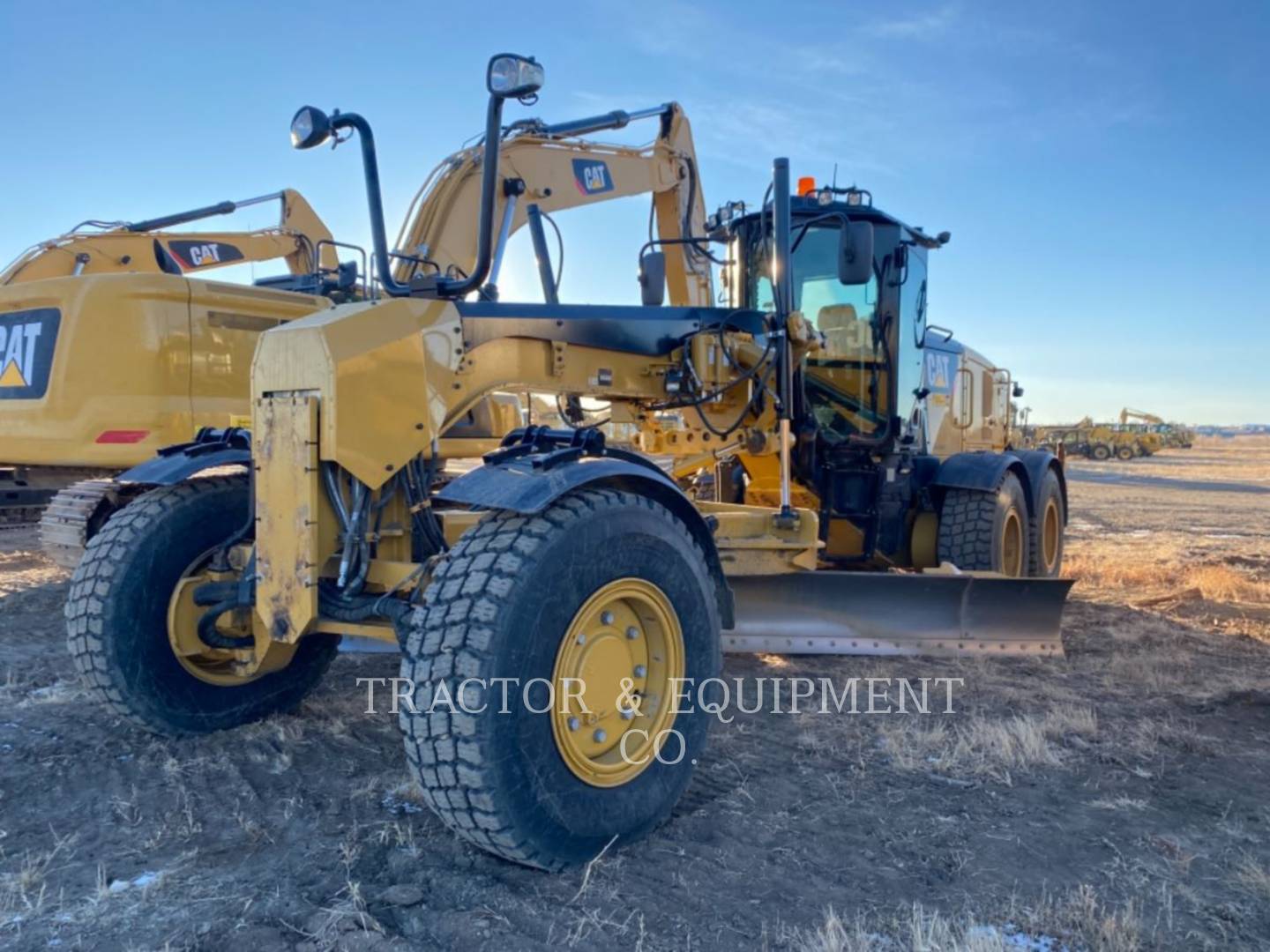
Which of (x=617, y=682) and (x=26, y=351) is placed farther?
(x=26, y=351)

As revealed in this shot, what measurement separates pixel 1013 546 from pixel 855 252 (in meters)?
3.19

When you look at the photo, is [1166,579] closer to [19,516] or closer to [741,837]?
[741,837]

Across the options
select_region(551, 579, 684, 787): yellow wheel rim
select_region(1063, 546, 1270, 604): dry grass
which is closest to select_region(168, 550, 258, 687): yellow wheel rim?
select_region(551, 579, 684, 787): yellow wheel rim

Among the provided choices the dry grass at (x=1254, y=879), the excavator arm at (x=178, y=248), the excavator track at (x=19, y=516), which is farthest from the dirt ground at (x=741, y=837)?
the excavator arm at (x=178, y=248)

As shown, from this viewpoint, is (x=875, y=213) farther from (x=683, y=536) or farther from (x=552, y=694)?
(x=552, y=694)

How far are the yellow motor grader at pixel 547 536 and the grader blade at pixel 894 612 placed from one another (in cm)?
1

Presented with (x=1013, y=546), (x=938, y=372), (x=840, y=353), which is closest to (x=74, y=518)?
(x=840, y=353)

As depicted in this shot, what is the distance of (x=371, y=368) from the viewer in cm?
329

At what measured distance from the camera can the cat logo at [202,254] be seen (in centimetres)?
1009

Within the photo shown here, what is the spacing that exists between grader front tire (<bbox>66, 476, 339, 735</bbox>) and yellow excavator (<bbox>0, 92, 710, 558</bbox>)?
252 cm

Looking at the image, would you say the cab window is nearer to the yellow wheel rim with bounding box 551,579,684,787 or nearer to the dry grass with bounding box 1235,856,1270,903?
the yellow wheel rim with bounding box 551,579,684,787

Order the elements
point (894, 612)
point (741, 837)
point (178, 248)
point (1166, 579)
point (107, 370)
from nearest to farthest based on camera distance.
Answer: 1. point (741, 837)
2. point (894, 612)
3. point (107, 370)
4. point (1166, 579)
5. point (178, 248)

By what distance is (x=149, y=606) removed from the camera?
3.87 metres

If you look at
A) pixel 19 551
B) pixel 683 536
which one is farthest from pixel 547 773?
pixel 19 551
